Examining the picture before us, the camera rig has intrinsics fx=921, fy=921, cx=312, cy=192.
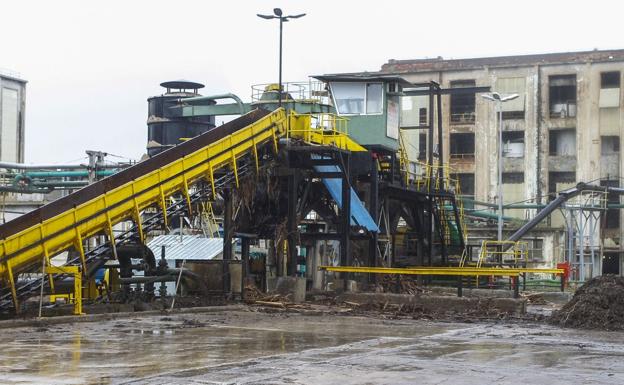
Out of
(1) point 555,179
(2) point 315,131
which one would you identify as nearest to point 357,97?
(2) point 315,131

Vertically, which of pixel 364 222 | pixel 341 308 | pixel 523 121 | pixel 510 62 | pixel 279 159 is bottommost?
pixel 341 308

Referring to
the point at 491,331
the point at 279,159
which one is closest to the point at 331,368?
the point at 491,331

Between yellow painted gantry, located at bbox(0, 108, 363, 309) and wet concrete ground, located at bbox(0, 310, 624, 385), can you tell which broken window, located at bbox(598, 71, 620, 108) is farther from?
wet concrete ground, located at bbox(0, 310, 624, 385)

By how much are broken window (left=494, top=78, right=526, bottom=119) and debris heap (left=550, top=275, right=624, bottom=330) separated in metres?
61.0

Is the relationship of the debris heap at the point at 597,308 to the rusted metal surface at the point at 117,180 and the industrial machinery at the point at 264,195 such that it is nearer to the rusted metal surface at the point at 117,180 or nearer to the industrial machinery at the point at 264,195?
the industrial machinery at the point at 264,195

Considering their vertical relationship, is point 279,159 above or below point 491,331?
above

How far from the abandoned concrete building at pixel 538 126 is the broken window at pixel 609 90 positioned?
0.09 m

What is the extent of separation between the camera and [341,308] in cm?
2716

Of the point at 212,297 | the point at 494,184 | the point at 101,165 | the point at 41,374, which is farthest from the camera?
the point at 494,184

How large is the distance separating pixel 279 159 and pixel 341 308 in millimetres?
6772

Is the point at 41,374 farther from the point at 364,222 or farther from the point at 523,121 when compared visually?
the point at 523,121

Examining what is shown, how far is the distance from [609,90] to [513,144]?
950 cm

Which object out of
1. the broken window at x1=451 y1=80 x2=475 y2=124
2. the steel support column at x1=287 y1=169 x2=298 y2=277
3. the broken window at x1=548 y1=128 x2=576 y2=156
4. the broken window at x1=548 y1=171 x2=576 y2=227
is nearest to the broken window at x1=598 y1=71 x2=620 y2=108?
the broken window at x1=548 y1=128 x2=576 y2=156

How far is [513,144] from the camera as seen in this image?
83.6 metres
